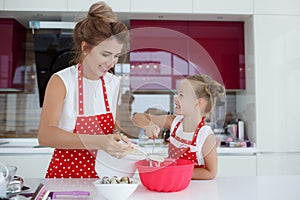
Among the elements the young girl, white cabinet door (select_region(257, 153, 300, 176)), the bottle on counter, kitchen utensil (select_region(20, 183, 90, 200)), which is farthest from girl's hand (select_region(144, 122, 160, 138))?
the bottle on counter

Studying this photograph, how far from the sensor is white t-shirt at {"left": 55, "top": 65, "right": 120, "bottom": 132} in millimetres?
1045

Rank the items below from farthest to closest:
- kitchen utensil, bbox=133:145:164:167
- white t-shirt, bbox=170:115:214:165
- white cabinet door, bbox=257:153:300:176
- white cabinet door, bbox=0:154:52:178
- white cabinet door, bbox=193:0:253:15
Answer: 1. white cabinet door, bbox=193:0:253:15
2. white cabinet door, bbox=257:153:300:176
3. white cabinet door, bbox=0:154:52:178
4. white t-shirt, bbox=170:115:214:165
5. kitchen utensil, bbox=133:145:164:167

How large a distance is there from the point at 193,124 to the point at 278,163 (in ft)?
5.05

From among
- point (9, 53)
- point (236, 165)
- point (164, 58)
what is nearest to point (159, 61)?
point (164, 58)

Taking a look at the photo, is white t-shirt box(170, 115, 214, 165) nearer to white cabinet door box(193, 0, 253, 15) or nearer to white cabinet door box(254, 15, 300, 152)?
white cabinet door box(254, 15, 300, 152)

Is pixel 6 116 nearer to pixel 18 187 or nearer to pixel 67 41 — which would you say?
pixel 67 41

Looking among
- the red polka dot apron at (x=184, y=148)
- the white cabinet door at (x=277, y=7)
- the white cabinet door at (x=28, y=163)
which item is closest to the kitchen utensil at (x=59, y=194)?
the red polka dot apron at (x=184, y=148)

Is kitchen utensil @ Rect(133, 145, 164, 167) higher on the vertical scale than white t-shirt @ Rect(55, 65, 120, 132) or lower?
lower

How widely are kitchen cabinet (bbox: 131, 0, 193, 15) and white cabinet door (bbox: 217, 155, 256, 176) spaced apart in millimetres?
1116

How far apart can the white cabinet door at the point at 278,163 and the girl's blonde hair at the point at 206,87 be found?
1566 mm

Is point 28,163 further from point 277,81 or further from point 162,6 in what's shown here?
point 277,81

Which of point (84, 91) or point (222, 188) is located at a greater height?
point (84, 91)

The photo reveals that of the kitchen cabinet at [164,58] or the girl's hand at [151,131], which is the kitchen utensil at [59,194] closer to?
the girl's hand at [151,131]

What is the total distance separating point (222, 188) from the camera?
0.97m
